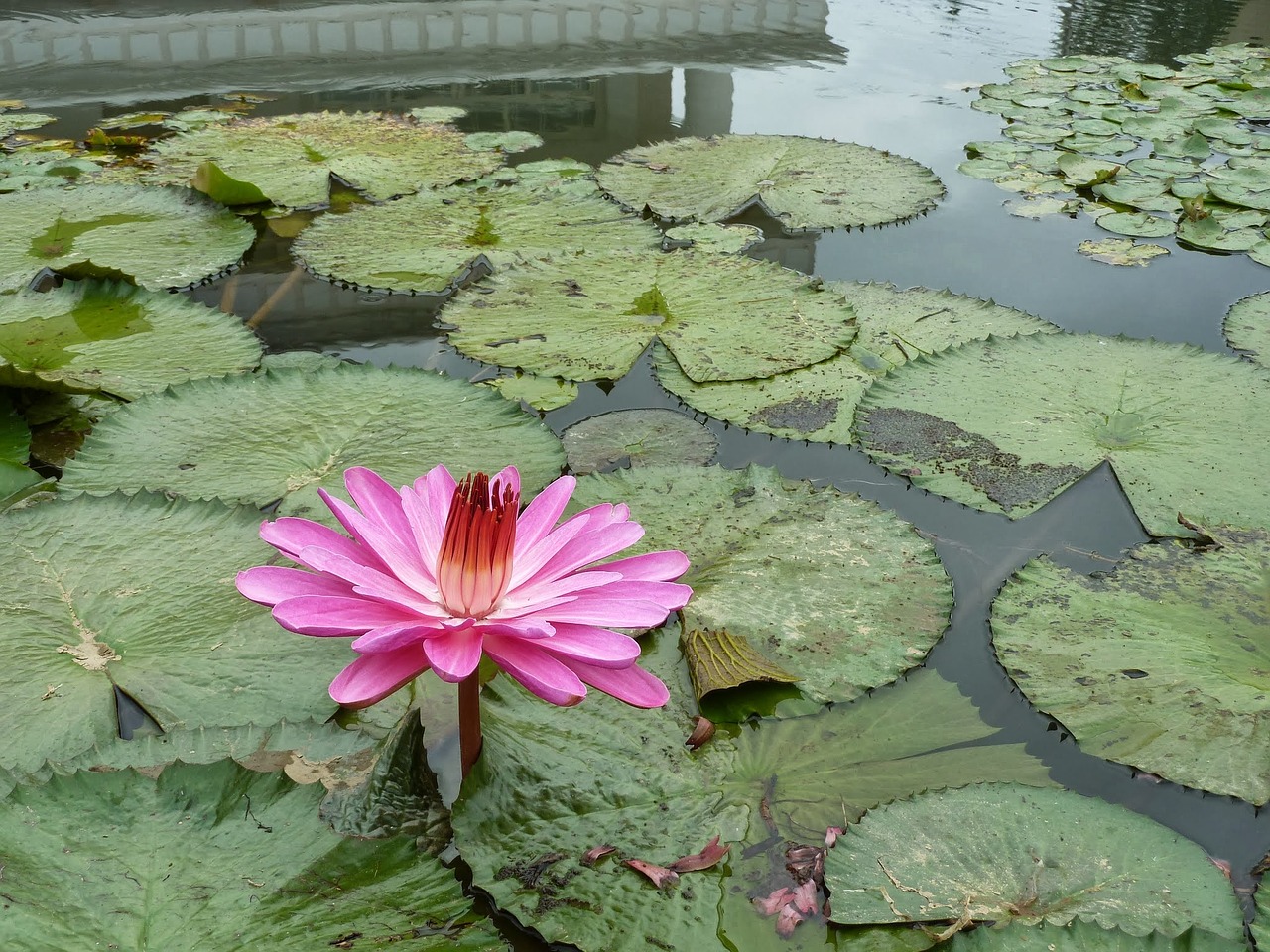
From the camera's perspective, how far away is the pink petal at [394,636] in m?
0.91

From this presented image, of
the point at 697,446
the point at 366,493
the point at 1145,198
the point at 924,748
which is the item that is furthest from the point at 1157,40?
the point at 366,493

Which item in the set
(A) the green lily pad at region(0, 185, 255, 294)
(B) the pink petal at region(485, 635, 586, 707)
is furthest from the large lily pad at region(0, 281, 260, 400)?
(B) the pink petal at region(485, 635, 586, 707)

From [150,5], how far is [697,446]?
5329mm

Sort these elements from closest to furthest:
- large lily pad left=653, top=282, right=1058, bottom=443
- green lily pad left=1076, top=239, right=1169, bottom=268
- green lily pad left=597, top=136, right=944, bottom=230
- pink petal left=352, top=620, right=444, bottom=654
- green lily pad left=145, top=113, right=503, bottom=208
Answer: pink petal left=352, top=620, right=444, bottom=654 → large lily pad left=653, top=282, right=1058, bottom=443 → green lily pad left=1076, top=239, right=1169, bottom=268 → green lily pad left=597, top=136, right=944, bottom=230 → green lily pad left=145, top=113, right=503, bottom=208

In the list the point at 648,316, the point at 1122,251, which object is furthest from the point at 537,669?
the point at 1122,251

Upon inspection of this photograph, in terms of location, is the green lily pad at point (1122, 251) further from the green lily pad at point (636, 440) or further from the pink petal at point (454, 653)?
the pink petal at point (454, 653)

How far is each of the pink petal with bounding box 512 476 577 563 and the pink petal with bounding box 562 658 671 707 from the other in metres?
0.16

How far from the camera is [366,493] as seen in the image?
1111 millimetres

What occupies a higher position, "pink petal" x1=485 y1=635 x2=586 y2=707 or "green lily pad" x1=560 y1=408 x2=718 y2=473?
"pink petal" x1=485 y1=635 x2=586 y2=707

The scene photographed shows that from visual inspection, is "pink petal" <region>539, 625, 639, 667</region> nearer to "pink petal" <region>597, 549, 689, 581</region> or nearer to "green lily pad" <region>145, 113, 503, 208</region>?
"pink petal" <region>597, 549, 689, 581</region>

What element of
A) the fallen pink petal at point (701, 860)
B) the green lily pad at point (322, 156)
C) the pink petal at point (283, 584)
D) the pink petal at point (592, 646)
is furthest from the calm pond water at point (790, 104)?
the pink petal at point (283, 584)

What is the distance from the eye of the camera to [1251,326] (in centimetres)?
240

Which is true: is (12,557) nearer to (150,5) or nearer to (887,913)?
(887,913)

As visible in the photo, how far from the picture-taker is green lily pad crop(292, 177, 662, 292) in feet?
8.81
